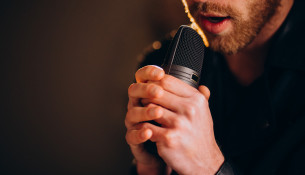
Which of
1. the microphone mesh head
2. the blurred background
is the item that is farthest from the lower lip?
the blurred background

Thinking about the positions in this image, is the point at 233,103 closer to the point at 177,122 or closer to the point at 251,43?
the point at 251,43

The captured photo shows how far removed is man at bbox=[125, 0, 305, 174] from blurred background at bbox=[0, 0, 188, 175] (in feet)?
2.38

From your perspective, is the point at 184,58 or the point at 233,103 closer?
the point at 184,58

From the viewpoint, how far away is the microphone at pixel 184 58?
59 cm

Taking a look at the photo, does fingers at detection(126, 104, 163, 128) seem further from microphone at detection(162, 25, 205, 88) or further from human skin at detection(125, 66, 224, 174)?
microphone at detection(162, 25, 205, 88)

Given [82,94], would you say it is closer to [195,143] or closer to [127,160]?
[127,160]

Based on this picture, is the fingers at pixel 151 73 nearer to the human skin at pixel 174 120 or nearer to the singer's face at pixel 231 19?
the human skin at pixel 174 120

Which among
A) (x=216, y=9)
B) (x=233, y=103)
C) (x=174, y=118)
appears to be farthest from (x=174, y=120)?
(x=233, y=103)

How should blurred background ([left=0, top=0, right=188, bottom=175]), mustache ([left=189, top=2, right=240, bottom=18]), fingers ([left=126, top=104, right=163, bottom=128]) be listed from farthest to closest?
blurred background ([left=0, top=0, right=188, bottom=175])
mustache ([left=189, top=2, right=240, bottom=18])
fingers ([left=126, top=104, right=163, bottom=128])

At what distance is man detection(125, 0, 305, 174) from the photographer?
570mm

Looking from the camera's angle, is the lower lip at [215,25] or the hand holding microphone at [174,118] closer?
the hand holding microphone at [174,118]

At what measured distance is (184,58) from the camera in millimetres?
593

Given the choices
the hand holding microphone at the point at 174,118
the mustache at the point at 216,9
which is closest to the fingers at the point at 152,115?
the hand holding microphone at the point at 174,118

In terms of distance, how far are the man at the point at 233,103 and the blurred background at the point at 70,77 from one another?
0.73m
